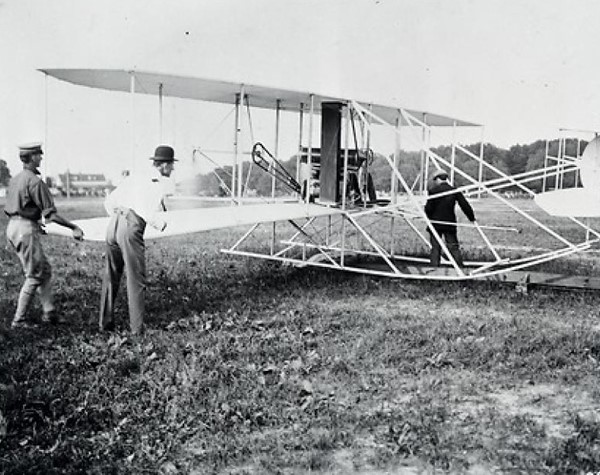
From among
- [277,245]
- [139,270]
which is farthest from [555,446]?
[277,245]

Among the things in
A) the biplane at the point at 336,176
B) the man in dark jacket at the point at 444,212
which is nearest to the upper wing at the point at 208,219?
the biplane at the point at 336,176

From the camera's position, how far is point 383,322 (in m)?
7.59

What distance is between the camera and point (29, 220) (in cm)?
687

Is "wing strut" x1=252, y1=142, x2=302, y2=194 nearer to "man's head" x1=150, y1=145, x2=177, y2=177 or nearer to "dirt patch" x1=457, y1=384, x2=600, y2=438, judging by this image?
"man's head" x1=150, y1=145, x2=177, y2=177

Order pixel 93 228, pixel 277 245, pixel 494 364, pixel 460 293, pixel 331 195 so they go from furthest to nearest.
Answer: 1. pixel 277 245
2. pixel 331 195
3. pixel 460 293
4. pixel 93 228
5. pixel 494 364

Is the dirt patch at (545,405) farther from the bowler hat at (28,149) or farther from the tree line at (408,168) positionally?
the bowler hat at (28,149)

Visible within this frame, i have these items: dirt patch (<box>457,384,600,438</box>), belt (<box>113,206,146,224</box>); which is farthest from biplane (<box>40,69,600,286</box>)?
dirt patch (<box>457,384,600,438</box>)

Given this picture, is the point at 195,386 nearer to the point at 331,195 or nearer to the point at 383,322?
the point at 383,322

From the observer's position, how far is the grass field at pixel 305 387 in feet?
13.3

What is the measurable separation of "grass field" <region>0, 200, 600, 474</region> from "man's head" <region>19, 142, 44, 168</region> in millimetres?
1847

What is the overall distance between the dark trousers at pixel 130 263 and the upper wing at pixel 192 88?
185cm

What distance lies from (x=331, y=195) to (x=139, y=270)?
179 inches

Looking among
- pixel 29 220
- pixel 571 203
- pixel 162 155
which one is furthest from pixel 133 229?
pixel 571 203

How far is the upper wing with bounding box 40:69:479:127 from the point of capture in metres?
7.69
